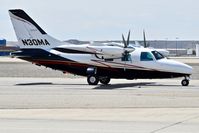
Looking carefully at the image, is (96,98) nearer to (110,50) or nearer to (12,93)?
(12,93)

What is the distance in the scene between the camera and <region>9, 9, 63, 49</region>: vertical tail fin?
35500 mm

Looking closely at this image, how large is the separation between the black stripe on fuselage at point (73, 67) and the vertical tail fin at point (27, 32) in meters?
0.67

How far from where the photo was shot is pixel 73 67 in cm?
3441

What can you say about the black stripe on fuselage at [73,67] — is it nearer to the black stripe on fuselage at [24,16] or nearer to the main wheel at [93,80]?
the main wheel at [93,80]

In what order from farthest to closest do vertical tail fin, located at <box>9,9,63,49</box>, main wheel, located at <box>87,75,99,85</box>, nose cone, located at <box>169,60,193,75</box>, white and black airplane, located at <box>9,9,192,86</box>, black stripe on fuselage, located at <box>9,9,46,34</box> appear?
1. black stripe on fuselage, located at <box>9,9,46,34</box>
2. vertical tail fin, located at <box>9,9,63,49</box>
3. main wheel, located at <box>87,75,99,85</box>
4. white and black airplane, located at <box>9,9,192,86</box>
5. nose cone, located at <box>169,60,193,75</box>

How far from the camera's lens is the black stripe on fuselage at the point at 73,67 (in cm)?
3341

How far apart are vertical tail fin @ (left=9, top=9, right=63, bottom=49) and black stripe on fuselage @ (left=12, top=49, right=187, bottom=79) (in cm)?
67

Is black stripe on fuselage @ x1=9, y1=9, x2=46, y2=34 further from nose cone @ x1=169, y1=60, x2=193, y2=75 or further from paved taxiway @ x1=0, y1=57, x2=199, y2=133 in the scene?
paved taxiway @ x1=0, y1=57, x2=199, y2=133

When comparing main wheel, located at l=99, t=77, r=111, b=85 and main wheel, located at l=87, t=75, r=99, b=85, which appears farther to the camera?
main wheel, located at l=99, t=77, r=111, b=85

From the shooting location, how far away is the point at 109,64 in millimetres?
33812

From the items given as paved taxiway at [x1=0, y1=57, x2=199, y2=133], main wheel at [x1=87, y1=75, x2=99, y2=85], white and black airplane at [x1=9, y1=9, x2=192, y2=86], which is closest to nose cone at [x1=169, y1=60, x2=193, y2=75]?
white and black airplane at [x1=9, y1=9, x2=192, y2=86]
